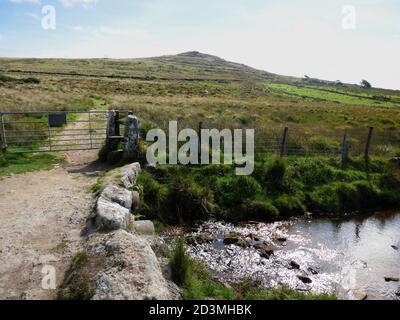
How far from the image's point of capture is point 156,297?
569 cm

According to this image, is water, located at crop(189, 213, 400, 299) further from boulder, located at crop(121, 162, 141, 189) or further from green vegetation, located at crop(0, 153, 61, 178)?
green vegetation, located at crop(0, 153, 61, 178)

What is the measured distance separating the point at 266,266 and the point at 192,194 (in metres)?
3.92

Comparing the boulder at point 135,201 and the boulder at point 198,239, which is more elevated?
Result: the boulder at point 135,201

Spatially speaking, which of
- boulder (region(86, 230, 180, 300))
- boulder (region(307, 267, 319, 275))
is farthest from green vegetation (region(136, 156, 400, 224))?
boulder (region(86, 230, 180, 300))

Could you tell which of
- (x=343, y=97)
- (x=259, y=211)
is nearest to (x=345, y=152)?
(x=259, y=211)

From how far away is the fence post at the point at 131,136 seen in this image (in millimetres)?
13141

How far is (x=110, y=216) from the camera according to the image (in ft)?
26.5

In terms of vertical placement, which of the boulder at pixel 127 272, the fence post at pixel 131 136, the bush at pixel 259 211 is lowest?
the bush at pixel 259 211

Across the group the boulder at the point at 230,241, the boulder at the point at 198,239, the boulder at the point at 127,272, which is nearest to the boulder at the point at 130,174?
the boulder at the point at 198,239

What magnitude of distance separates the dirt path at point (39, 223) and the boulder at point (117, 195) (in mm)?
477

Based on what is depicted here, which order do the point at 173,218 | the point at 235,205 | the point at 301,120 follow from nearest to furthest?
the point at 173,218 → the point at 235,205 → the point at 301,120

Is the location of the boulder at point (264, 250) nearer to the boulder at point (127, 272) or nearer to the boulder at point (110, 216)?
the boulder at point (110, 216)
